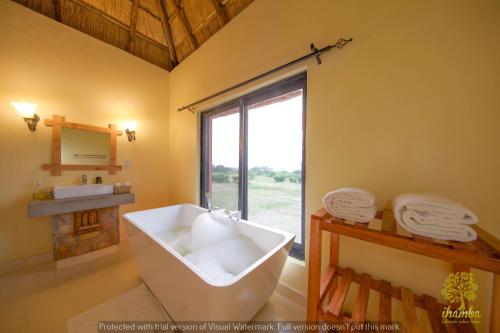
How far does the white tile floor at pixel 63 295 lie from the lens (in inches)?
47.7

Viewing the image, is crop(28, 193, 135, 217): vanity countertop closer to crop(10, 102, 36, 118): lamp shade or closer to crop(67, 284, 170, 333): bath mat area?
crop(10, 102, 36, 118): lamp shade

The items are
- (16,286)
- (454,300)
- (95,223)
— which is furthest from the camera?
(95,223)

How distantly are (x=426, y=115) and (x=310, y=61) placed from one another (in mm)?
845

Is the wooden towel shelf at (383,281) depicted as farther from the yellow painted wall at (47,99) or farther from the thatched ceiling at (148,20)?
the yellow painted wall at (47,99)

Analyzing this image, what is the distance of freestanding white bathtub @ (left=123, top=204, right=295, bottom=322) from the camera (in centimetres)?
77

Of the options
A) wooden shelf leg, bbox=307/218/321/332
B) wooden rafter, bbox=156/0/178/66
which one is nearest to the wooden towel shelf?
wooden shelf leg, bbox=307/218/321/332

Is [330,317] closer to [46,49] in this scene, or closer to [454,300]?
[454,300]

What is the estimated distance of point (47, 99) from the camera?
190 cm

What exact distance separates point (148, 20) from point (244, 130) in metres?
2.26

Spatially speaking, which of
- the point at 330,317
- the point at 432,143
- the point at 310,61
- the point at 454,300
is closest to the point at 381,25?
the point at 310,61

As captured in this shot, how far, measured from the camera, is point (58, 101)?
77.2 inches

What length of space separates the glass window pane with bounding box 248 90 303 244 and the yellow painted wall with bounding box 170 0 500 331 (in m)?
0.23

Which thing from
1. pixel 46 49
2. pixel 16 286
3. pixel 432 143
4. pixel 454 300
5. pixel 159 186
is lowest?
pixel 16 286

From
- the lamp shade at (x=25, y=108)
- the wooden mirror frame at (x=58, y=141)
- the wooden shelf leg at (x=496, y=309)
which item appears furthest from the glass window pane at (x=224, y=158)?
the lamp shade at (x=25, y=108)
